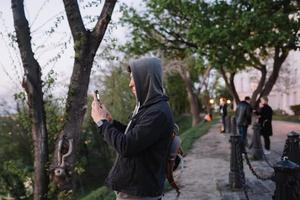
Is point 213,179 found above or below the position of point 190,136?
below

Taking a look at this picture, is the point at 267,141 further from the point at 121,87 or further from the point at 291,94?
the point at 291,94

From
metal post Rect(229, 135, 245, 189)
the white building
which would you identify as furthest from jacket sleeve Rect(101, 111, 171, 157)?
the white building

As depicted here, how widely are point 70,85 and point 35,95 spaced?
1.29 ft

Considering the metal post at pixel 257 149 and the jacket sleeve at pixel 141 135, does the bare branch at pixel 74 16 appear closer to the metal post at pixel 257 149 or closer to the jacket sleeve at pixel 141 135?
the jacket sleeve at pixel 141 135

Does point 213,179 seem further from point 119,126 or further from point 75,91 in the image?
point 119,126

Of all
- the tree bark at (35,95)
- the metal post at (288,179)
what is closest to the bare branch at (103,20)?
the tree bark at (35,95)

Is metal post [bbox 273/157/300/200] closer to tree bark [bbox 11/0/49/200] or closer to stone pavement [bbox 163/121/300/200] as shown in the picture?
tree bark [bbox 11/0/49/200]

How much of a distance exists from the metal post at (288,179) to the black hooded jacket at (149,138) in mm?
1437

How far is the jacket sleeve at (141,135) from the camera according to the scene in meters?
3.17

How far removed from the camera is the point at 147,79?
3.29 metres

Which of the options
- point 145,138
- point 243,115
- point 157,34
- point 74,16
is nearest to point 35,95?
point 74,16

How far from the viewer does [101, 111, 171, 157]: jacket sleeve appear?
3170 mm

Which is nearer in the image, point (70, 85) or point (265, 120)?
point (70, 85)

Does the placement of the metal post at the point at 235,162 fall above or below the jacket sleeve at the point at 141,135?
below
